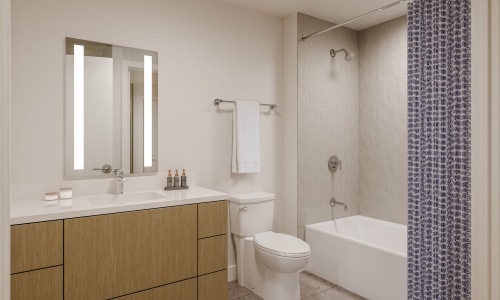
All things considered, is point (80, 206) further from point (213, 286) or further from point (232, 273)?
point (232, 273)

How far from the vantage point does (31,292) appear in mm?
1644

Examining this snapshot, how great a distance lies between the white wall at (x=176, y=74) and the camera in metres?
2.09

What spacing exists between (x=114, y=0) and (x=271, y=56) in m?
1.53

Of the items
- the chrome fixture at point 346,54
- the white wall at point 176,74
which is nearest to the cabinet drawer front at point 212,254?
the white wall at point 176,74

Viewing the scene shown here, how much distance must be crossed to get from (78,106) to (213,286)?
160 cm

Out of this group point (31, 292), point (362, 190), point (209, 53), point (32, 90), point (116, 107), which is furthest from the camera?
point (362, 190)

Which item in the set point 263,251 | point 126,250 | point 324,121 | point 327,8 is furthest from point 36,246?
point 327,8

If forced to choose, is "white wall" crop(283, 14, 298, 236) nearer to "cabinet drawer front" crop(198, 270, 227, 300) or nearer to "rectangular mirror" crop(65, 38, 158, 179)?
"cabinet drawer front" crop(198, 270, 227, 300)

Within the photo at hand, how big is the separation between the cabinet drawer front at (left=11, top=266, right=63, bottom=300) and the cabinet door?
4cm

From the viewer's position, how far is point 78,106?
2.24 meters

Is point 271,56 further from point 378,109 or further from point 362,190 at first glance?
point 362,190

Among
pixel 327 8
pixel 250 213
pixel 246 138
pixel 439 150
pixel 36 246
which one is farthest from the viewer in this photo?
pixel 327 8

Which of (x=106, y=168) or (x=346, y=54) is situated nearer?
(x=106, y=168)

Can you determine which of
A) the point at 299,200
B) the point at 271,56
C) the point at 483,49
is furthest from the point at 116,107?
the point at 483,49
